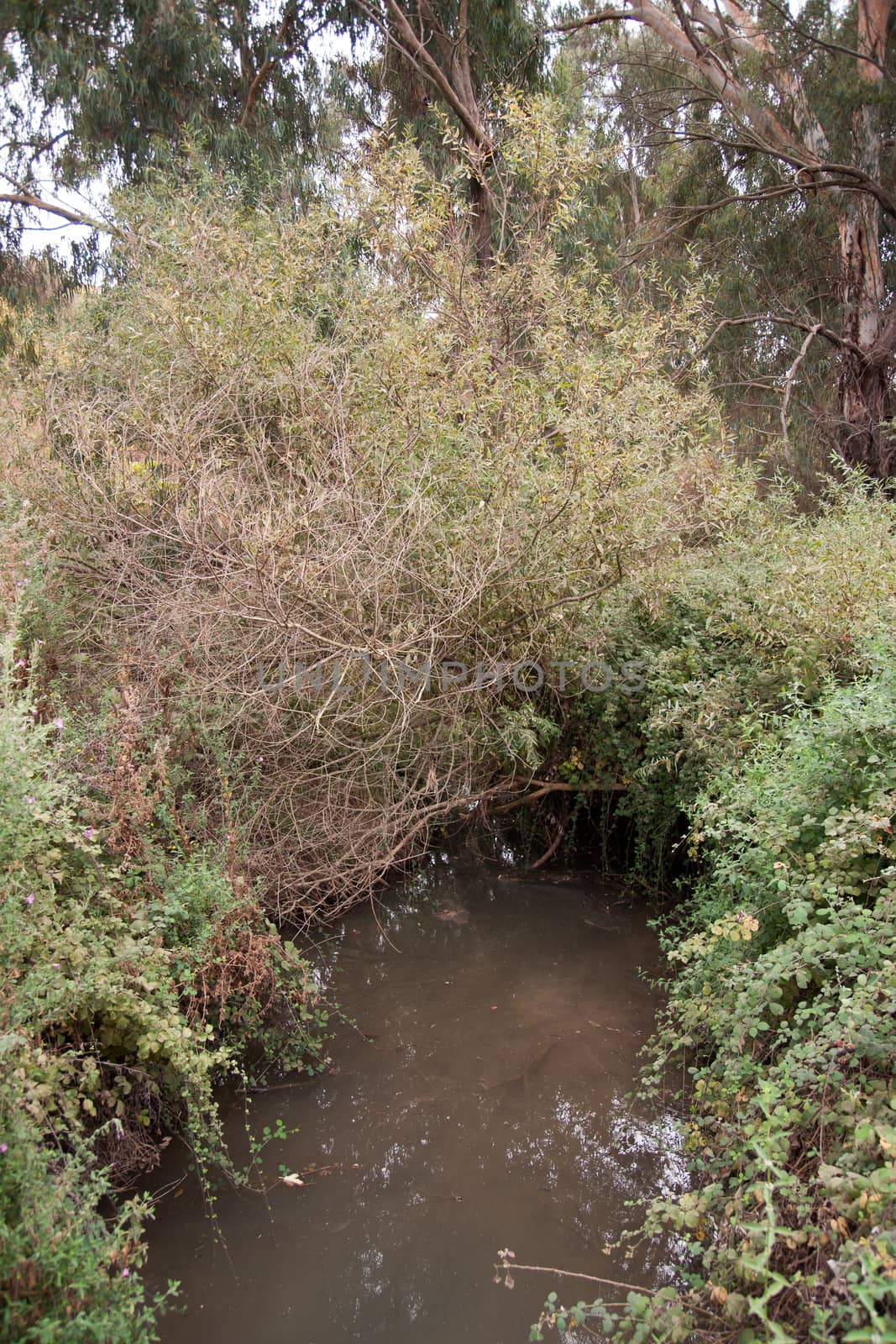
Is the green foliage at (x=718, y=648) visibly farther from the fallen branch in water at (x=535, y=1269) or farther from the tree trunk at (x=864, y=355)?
the tree trunk at (x=864, y=355)

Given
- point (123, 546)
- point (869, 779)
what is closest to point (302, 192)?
point (123, 546)

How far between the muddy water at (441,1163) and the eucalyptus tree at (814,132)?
720 cm

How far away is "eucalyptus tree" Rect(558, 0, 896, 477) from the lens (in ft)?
33.5

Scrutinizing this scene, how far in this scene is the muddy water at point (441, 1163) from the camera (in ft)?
10.7

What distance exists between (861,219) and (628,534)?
8.13 meters

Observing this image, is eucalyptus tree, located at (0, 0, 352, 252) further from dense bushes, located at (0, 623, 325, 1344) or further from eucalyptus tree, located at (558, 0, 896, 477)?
dense bushes, located at (0, 623, 325, 1344)

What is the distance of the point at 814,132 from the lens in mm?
10852

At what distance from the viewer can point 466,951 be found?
5.99 metres

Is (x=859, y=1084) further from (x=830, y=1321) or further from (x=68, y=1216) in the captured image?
(x=68, y=1216)

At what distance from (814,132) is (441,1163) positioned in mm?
11478

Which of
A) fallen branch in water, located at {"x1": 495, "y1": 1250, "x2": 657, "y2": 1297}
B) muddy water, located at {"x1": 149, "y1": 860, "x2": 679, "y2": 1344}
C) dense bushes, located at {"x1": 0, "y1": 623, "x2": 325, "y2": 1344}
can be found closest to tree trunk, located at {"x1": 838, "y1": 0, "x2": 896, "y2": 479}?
muddy water, located at {"x1": 149, "y1": 860, "x2": 679, "y2": 1344}

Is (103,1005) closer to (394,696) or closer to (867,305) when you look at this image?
(394,696)

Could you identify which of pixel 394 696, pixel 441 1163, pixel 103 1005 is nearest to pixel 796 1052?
pixel 441 1163

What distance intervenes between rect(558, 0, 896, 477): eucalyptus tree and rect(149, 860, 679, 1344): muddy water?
23.6 ft
